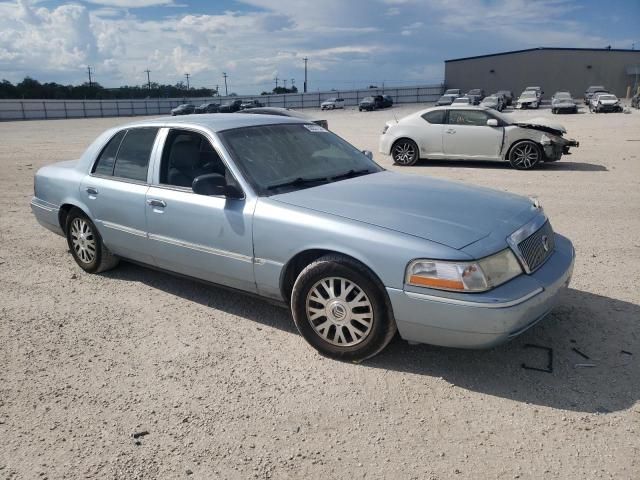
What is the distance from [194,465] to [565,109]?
136ft

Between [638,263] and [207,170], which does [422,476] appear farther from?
[638,263]

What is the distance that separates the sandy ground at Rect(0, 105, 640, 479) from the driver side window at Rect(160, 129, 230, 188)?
109 cm

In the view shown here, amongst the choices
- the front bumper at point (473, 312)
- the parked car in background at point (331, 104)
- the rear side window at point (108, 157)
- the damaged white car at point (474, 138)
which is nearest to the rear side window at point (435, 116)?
the damaged white car at point (474, 138)

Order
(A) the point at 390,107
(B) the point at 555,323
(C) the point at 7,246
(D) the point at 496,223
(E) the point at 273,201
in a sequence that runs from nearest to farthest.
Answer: (D) the point at 496,223 < (E) the point at 273,201 < (B) the point at 555,323 < (C) the point at 7,246 < (A) the point at 390,107

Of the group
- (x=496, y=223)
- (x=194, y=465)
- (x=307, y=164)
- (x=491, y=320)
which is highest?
(x=307, y=164)

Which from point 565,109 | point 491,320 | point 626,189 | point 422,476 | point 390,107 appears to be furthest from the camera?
point 390,107

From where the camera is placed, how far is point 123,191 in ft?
15.0

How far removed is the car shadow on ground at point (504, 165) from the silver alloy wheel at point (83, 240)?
901 cm

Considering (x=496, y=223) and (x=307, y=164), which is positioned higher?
(x=307, y=164)

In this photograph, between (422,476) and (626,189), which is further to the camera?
(626,189)

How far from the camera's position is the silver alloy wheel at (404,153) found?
1257 centimetres

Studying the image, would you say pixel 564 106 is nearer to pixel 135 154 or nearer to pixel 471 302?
pixel 135 154

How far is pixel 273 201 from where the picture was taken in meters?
3.63

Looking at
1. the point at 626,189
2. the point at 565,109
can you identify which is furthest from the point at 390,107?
the point at 626,189
